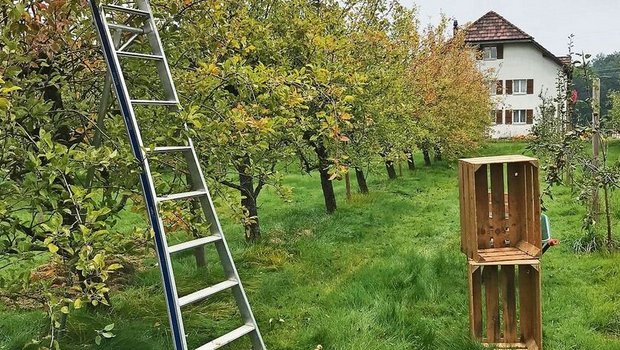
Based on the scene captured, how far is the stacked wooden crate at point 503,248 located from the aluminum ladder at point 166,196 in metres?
2.20

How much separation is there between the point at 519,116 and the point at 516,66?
363 cm

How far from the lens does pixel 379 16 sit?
42.4 ft

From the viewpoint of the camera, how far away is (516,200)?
16.6ft

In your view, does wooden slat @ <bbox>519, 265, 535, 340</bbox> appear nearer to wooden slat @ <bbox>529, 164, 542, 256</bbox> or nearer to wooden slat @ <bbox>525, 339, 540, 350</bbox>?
wooden slat @ <bbox>525, 339, 540, 350</bbox>

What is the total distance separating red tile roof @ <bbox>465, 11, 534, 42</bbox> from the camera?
40.0 metres

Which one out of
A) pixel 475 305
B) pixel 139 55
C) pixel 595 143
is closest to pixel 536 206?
pixel 475 305

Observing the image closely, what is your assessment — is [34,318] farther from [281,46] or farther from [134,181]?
[281,46]

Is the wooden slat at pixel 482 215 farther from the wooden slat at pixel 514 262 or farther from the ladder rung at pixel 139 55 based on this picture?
→ the ladder rung at pixel 139 55

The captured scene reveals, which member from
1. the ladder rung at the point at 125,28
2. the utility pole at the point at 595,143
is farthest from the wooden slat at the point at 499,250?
the utility pole at the point at 595,143

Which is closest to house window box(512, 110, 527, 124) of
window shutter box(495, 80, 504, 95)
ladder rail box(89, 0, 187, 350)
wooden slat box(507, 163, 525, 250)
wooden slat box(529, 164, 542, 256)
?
window shutter box(495, 80, 504, 95)

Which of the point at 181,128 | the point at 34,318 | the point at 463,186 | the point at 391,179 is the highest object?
the point at 181,128

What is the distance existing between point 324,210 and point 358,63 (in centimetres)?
339

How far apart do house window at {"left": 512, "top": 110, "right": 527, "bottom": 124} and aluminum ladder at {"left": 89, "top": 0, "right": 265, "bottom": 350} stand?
40.4m

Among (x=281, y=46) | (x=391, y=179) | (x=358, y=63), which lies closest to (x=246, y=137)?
(x=281, y=46)
